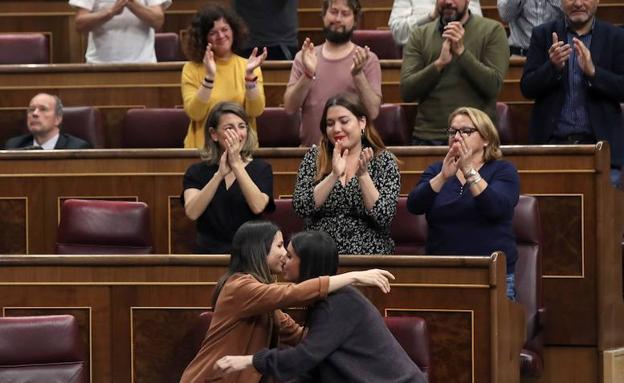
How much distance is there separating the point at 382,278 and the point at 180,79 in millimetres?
2181

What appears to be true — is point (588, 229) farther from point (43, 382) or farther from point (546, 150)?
point (43, 382)

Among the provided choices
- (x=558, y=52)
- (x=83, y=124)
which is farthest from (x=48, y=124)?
(x=558, y=52)

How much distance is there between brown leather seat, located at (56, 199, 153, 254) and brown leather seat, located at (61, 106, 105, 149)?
87 cm

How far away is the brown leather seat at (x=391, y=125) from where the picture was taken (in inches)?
187

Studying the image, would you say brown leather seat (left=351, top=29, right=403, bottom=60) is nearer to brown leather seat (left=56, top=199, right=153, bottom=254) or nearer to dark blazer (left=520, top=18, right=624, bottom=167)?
dark blazer (left=520, top=18, right=624, bottom=167)

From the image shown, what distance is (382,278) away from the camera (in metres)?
3.21

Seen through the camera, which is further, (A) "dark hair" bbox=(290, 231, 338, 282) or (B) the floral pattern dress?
(B) the floral pattern dress

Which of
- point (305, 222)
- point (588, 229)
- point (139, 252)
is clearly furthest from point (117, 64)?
point (588, 229)

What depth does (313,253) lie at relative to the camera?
321 centimetres

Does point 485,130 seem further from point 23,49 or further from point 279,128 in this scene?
point 23,49

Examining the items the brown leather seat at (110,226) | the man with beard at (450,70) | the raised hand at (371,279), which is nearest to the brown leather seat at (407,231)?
the man with beard at (450,70)

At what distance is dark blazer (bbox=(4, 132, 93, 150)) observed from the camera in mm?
4855

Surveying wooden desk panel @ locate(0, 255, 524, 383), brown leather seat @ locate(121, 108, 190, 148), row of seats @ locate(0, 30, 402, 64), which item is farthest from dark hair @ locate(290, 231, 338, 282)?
row of seats @ locate(0, 30, 402, 64)

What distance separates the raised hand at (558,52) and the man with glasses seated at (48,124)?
1.53 metres
